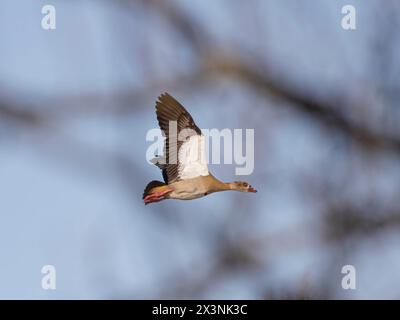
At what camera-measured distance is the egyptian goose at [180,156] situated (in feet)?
10.3

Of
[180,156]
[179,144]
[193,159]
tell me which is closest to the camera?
[193,159]

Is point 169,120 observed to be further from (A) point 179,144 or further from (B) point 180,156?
(B) point 180,156

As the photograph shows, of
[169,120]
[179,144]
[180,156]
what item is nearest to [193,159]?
[180,156]

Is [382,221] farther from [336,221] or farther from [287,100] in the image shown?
[287,100]

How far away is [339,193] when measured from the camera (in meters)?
1.59

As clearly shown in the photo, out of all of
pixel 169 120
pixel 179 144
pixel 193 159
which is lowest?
pixel 193 159

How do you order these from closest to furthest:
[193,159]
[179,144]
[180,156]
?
[193,159] → [180,156] → [179,144]

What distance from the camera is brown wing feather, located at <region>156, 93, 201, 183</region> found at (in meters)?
3.51

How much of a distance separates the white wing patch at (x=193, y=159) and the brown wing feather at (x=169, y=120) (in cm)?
4

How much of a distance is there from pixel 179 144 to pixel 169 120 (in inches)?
6.3

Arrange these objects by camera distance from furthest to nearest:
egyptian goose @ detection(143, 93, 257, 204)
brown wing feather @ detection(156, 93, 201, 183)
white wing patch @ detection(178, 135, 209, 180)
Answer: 1. brown wing feather @ detection(156, 93, 201, 183)
2. white wing patch @ detection(178, 135, 209, 180)
3. egyptian goose @ detection(143, 93, 257, 204)

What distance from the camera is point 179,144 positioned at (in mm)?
3713
